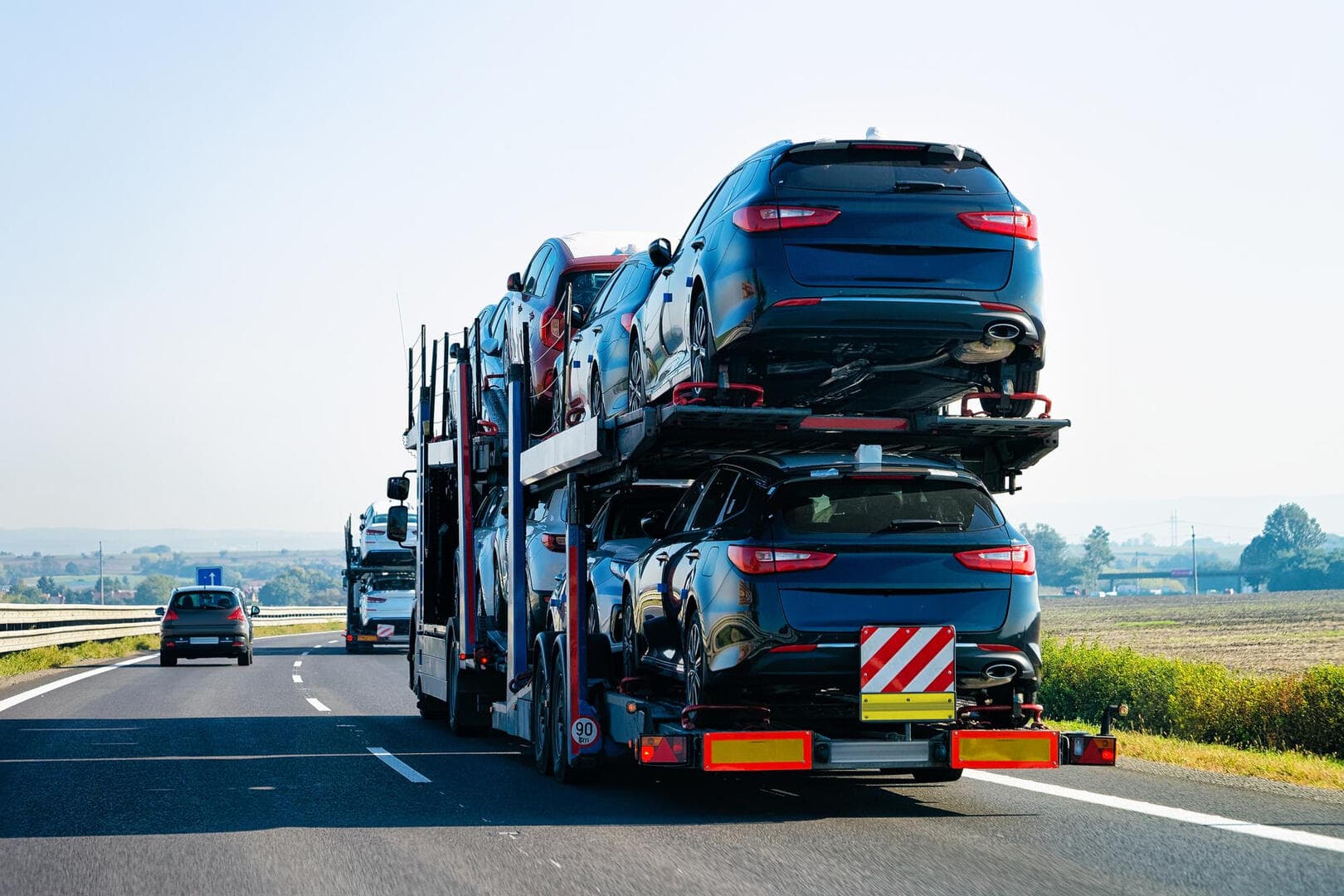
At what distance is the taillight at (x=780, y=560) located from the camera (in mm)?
8609

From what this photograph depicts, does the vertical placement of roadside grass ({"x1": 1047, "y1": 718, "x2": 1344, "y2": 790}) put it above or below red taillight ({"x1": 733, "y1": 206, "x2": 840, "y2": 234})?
below

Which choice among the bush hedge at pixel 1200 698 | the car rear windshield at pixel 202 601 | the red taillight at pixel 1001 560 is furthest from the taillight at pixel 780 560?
the car rear windshield at pixel 202 601

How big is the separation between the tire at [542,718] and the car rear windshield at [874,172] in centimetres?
411

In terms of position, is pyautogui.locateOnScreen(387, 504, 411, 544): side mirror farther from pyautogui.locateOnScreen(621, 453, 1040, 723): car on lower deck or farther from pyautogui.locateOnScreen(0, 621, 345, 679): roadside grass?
pyautogui.locateOnScreen(0, 621, 345, 679): roadside grass

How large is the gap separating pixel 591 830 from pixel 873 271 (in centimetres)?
334

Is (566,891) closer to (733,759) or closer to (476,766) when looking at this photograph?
(733,759)

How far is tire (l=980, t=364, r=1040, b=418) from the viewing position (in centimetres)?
968

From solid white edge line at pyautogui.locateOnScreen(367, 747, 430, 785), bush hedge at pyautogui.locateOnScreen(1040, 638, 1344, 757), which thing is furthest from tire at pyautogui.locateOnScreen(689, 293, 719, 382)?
bush hedge at pyautogui.locateOnScreen(1040, 638, 1344, 757)

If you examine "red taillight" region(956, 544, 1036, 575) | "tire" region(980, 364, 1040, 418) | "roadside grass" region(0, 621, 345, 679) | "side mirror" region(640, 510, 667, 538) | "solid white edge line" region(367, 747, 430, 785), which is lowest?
"roadside grass" region(0, 621, 345, 679)

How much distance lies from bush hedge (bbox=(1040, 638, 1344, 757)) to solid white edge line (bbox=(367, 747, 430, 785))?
27.3 feet

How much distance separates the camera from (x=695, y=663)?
9.05 metres

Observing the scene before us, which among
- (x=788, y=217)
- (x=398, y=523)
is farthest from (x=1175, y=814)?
(x=398, y=523)

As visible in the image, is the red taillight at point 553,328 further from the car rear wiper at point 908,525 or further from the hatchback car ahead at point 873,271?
the car rear wiper at point 908,525

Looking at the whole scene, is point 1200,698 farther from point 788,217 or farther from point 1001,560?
point 788,217
